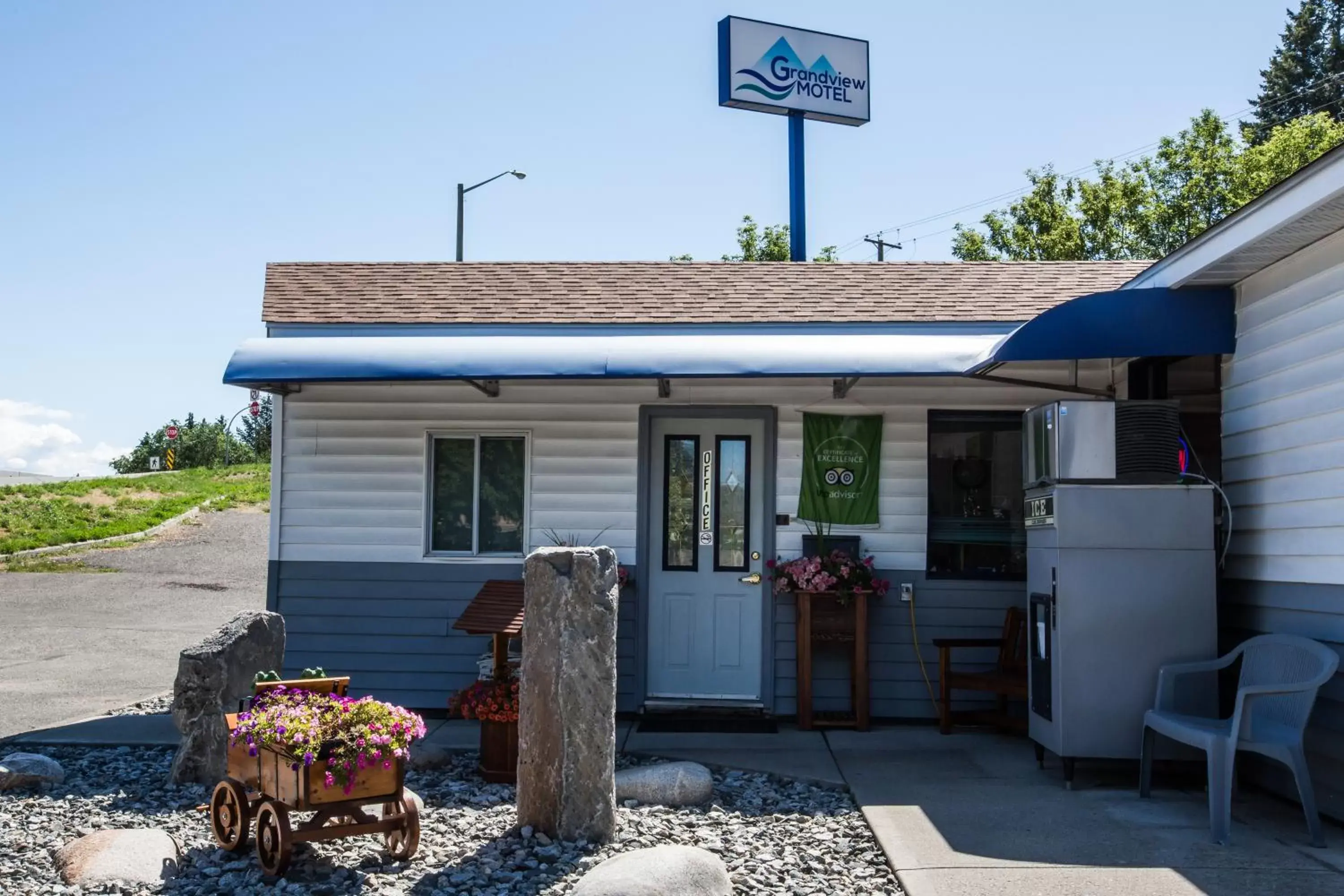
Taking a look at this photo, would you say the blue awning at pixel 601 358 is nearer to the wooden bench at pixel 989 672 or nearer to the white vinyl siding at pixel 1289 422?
the white vinyl siding at pixel 1289 422

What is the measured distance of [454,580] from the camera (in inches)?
345

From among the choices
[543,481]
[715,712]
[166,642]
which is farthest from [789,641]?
[166,642]

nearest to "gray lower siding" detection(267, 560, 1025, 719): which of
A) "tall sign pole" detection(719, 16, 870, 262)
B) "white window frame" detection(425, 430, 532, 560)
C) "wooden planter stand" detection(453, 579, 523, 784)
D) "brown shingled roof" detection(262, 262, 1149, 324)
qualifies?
"white window frame" detection(425, 430, 532, 560)

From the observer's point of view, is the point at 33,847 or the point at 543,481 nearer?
the point at 33,847

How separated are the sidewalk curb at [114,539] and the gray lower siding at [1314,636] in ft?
63.4

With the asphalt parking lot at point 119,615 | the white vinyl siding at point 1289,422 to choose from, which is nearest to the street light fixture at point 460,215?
the asphalt parking lot at point 119,615

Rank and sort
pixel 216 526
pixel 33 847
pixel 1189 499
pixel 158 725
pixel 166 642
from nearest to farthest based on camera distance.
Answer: pixel 33 847
pixel 1189 499
pixel 158 725
pixel 166 642
pixel 216 526

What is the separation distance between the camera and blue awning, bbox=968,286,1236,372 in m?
6.64

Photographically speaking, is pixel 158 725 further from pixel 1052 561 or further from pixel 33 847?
pixel 1052 561

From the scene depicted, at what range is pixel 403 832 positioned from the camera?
518 cm

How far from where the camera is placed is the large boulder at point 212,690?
21.3 ft

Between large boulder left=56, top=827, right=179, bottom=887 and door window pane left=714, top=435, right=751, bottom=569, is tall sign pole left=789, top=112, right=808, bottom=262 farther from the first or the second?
large boulder left=56, top=827, right=179, bottom=887

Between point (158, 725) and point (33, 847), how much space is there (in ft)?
10.1

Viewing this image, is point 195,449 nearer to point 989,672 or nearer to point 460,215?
point 460,215
